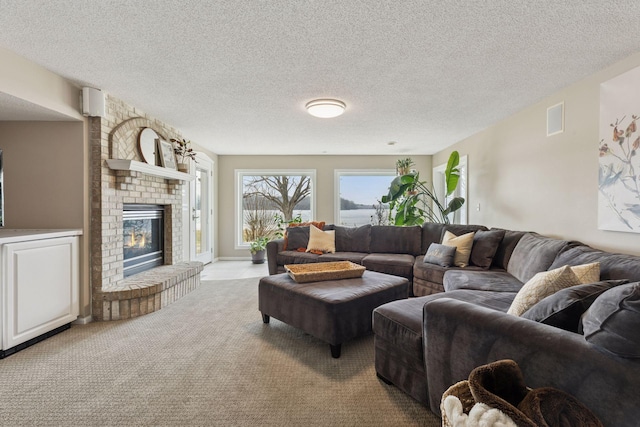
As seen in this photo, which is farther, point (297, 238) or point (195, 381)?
point (297, 238)

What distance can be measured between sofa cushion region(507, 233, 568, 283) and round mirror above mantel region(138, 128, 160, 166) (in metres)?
4.07

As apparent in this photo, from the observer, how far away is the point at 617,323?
0.94 meters

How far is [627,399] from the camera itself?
89 centimetres

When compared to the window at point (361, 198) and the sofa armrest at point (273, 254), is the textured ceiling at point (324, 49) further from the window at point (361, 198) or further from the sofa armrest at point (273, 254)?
the window at point (361, 198)

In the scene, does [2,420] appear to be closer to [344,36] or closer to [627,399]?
[627,399]

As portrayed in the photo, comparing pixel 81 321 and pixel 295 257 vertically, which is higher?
pixel 295 257

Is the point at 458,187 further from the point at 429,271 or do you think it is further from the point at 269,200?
the point at 269,200

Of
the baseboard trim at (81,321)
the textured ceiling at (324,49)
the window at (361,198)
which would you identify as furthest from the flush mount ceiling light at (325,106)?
the window at (361,198)

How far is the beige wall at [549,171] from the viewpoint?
8.25 ft

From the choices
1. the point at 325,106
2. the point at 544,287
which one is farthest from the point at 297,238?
the point at 544,287

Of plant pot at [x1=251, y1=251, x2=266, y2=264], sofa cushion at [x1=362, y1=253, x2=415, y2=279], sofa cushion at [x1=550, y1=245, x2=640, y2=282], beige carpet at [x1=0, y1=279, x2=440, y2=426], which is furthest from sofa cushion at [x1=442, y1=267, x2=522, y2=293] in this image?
plant pot at [x1=251, y1=251, x2=266, y2=264]

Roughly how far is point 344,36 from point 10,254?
2.87 meters

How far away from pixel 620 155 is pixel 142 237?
187 inches

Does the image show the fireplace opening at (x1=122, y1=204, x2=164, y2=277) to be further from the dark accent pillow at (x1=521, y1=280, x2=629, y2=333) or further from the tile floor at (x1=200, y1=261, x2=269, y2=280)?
the dark accent pillow at (x1=521, y1=280, x2=629, y2=333)
